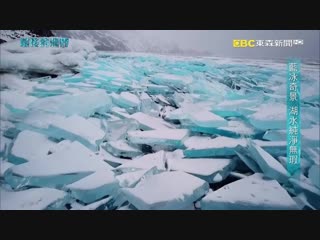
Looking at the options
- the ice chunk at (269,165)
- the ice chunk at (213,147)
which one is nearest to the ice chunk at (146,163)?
the ice chunk at (213,147)

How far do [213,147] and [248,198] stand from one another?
397mm

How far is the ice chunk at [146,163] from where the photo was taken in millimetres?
1873

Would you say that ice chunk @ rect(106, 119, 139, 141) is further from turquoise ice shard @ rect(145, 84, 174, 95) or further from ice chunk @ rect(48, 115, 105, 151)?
turquoise ice shard @ rect(145, 84, 174, 95)

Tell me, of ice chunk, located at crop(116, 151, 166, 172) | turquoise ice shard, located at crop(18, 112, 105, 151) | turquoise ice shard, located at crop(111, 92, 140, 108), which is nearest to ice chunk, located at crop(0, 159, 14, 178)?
turquoise ice shard, located at crop(18, 112, 105, 151)

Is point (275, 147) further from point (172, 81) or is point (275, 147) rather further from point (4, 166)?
point (4, 166)

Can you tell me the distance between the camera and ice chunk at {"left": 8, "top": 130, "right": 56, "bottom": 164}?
187 centimetres

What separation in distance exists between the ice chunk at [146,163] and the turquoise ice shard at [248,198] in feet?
1.23

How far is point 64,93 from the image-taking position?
83.9 inches

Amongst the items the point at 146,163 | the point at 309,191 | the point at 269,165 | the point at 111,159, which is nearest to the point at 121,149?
the point at 111,159

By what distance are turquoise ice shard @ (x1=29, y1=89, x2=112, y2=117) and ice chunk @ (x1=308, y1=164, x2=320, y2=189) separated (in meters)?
1.50

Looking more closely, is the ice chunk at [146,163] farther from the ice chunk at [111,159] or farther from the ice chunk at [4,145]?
the ice chunk at [4,145]

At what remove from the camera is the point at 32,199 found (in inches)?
67.6

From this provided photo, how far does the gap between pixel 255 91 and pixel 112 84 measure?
3.66 ft

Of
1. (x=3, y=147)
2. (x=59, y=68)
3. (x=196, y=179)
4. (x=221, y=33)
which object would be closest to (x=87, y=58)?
(x=59, y=68)
